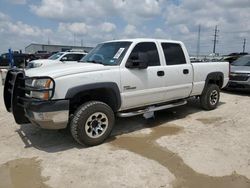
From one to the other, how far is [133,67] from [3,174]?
285cm

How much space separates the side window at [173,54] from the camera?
246 inches

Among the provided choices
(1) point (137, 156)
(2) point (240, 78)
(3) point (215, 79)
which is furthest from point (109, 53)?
(2) point (240, 78)

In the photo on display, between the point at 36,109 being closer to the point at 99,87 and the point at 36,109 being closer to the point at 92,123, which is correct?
the point at 92,123

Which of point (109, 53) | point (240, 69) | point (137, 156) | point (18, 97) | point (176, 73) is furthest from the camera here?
point (240, 69)

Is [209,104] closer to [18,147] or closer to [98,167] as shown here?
[98,167]

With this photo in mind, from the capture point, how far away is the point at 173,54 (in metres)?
6.46

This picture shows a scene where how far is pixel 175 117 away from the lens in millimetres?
7078

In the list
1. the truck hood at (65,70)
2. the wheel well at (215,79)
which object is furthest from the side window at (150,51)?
the wheel well at (215,79)

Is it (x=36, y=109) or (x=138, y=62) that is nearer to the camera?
(x=36, y=109)

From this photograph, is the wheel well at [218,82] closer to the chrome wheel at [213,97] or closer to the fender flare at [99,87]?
the chrome wheel at [213,97]

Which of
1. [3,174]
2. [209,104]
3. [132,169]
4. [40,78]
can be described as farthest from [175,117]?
[3,174]

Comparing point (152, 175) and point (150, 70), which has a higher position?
point (150, 70)

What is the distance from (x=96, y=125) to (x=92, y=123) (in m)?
0.10

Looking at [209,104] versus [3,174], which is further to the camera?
[209,104]
